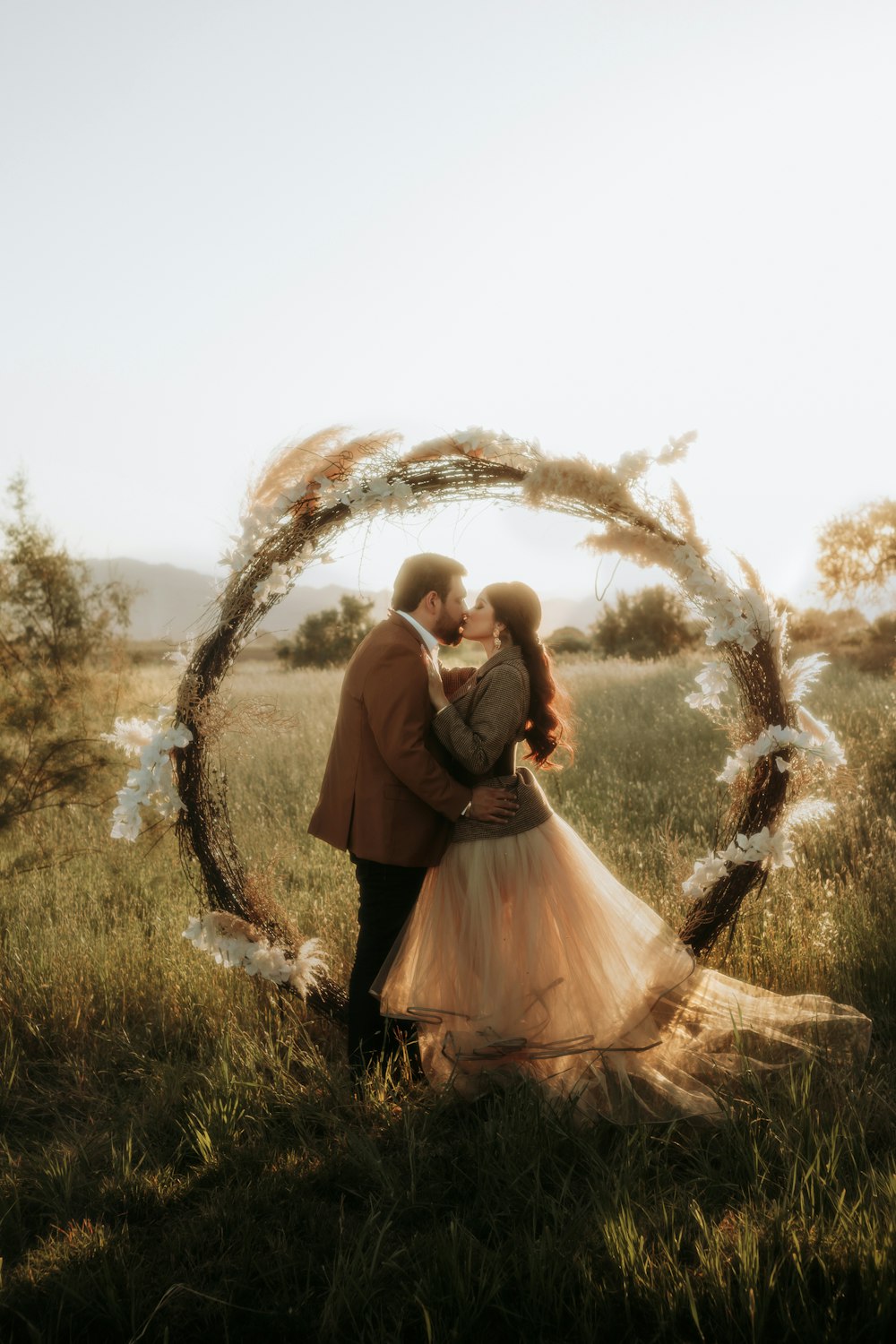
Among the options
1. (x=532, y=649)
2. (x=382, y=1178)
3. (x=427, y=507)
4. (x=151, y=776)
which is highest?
(x=427, y=507)

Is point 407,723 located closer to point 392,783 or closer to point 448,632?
point 392,783

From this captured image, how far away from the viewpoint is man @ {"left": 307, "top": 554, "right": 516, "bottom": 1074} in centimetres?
413

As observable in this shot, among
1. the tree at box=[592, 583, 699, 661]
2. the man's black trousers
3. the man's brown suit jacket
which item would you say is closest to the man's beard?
the man's brown suit jacket

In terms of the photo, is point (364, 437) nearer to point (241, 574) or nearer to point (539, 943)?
point (241, 574)

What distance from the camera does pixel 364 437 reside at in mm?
4738

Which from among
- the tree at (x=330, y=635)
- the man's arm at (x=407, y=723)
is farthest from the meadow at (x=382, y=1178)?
the tree at (x=330, y=635)

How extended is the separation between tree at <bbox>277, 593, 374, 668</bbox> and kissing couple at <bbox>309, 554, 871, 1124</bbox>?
24.5 meters

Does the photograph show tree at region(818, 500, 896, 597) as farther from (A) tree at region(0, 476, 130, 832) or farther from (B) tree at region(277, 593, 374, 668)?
(A) tree at region(0, 476, 130, 832)

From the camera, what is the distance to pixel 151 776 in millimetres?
4656

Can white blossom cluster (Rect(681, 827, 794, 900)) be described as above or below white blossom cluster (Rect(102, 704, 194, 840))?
below

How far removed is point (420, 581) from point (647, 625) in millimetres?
25387

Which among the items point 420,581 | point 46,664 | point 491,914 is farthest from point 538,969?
point 46,664

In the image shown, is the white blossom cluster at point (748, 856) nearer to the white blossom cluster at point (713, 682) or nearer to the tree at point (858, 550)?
the white blossom cluster at point (713, 682)

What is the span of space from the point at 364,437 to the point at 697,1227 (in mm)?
3673
